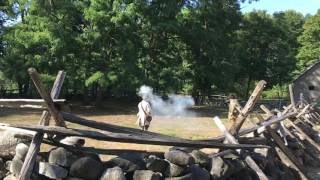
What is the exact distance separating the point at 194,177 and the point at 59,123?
270 cm

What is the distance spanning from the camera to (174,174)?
10.3 meters

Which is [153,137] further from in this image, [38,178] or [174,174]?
[38,178]

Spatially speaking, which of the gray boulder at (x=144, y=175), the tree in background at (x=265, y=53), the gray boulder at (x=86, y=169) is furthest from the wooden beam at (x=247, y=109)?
the tree in background at (x=265, y=53)

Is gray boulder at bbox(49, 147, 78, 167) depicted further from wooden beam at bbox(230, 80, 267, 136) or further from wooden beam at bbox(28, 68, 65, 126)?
wooden beam at bbox(230, 80, 267, 136)

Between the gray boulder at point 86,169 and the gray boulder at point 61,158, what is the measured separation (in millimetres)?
124

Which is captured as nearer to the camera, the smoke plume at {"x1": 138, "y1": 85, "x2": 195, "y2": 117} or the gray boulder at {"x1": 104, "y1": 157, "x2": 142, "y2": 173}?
the gray boulder at {"x1": 104, "y1": 157, "x2": 142, "y2": 173}

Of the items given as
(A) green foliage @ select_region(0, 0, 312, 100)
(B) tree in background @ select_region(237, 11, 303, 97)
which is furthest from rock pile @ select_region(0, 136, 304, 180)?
(B) tree in background @ select_region(237, 11, 303, 97)

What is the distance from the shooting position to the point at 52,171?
961 cm

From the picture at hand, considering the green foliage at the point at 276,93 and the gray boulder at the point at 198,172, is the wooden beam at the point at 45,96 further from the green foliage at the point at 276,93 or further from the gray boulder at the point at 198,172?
the green foliage at the point at 276,93

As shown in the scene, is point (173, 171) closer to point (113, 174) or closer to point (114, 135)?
point (113, 174)

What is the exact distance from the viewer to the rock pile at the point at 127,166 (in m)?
9.72

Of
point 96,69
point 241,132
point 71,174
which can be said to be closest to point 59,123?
point 71,174

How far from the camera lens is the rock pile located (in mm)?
9719

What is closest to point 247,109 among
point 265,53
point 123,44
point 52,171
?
point 52,171
